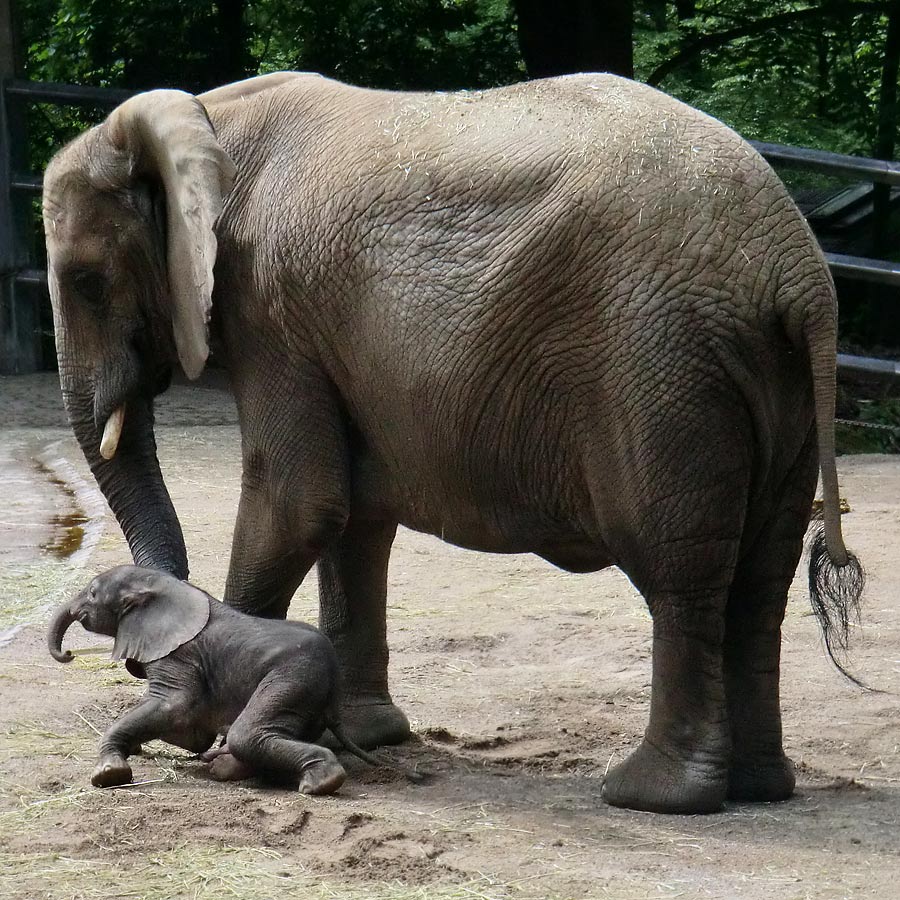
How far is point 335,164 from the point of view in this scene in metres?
4.88

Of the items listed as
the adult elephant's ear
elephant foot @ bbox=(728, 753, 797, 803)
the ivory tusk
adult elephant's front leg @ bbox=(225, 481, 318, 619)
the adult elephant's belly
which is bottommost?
elephant foot @ bbox=(728, 753, 797, 803)

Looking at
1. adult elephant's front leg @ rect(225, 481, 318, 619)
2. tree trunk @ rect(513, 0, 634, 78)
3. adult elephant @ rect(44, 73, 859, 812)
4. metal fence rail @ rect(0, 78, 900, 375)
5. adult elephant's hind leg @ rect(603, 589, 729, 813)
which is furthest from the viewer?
metal fence rail @ rect(0, 78, 900, 375)

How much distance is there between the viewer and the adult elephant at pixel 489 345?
4.28 meters

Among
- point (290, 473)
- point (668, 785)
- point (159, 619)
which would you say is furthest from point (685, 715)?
point (159, 619)

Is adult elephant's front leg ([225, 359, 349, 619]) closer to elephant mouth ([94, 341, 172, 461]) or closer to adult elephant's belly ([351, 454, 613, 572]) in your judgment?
adult elephant's belly ([351, 454, 613, 572])

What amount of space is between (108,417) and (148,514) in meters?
0.35

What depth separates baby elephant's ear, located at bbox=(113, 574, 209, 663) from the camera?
488cm

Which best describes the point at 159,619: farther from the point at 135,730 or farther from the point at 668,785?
the point at 668,785

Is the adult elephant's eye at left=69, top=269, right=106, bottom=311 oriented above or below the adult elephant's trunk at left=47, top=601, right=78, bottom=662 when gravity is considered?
above

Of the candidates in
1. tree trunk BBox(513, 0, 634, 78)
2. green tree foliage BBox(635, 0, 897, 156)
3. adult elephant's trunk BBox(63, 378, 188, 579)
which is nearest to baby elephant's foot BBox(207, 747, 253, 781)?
adult elephant's trunk BBox(63, 378, 188, 579)

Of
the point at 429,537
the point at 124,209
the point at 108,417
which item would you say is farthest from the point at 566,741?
the point at 429,537

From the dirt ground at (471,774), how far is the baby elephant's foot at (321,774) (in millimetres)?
69

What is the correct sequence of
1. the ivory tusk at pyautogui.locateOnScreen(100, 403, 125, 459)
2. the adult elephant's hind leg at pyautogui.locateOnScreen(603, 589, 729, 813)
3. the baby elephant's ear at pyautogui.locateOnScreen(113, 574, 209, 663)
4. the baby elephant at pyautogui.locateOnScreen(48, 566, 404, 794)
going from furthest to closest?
the ivory tusk at pyautogui.locateOnScreen(100, 403, 125, 459) → the baby elephant's ear at pyautogui.locateOnScreen(113, 574, 209, 663) → the baby elephant at pyautogui.locateOnScreen(48, 566, 404, 794) → the adult elephant's hind leg at pyautogui.locateOnScreen(603, 589, 729, 813)

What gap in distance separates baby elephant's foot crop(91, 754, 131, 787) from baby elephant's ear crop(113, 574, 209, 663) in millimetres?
356
